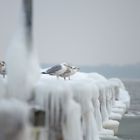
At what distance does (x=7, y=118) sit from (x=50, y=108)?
3.13 ft

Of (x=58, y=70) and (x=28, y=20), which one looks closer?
(x=28, y=20)

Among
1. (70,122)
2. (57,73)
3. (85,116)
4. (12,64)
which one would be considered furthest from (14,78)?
(57,73)

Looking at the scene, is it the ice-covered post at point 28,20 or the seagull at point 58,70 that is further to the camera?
the seagull at point 58,70

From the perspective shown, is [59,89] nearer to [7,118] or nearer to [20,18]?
[20,18]

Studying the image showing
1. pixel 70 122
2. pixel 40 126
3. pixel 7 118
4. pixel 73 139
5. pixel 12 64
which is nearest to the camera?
pixel 7 118

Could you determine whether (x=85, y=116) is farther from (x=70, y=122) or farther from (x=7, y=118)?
(x=7, y=118)

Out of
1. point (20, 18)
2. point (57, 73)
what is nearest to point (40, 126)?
point (20, 18)

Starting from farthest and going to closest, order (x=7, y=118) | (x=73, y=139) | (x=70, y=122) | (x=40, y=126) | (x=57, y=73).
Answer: (x=57, y=73) < (x=73, y=139) < (x=70, y=122) < (x=40, y=126) < (x=7, y=118)

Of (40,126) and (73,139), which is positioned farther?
(73,139)

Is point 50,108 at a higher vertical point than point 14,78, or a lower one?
lower

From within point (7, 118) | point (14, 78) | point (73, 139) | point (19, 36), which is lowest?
point (73, 139)

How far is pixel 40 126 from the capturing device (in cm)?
279

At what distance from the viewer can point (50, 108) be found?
3086 millimetres

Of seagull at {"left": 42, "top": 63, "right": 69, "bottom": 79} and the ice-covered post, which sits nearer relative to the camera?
the ice-covered post
